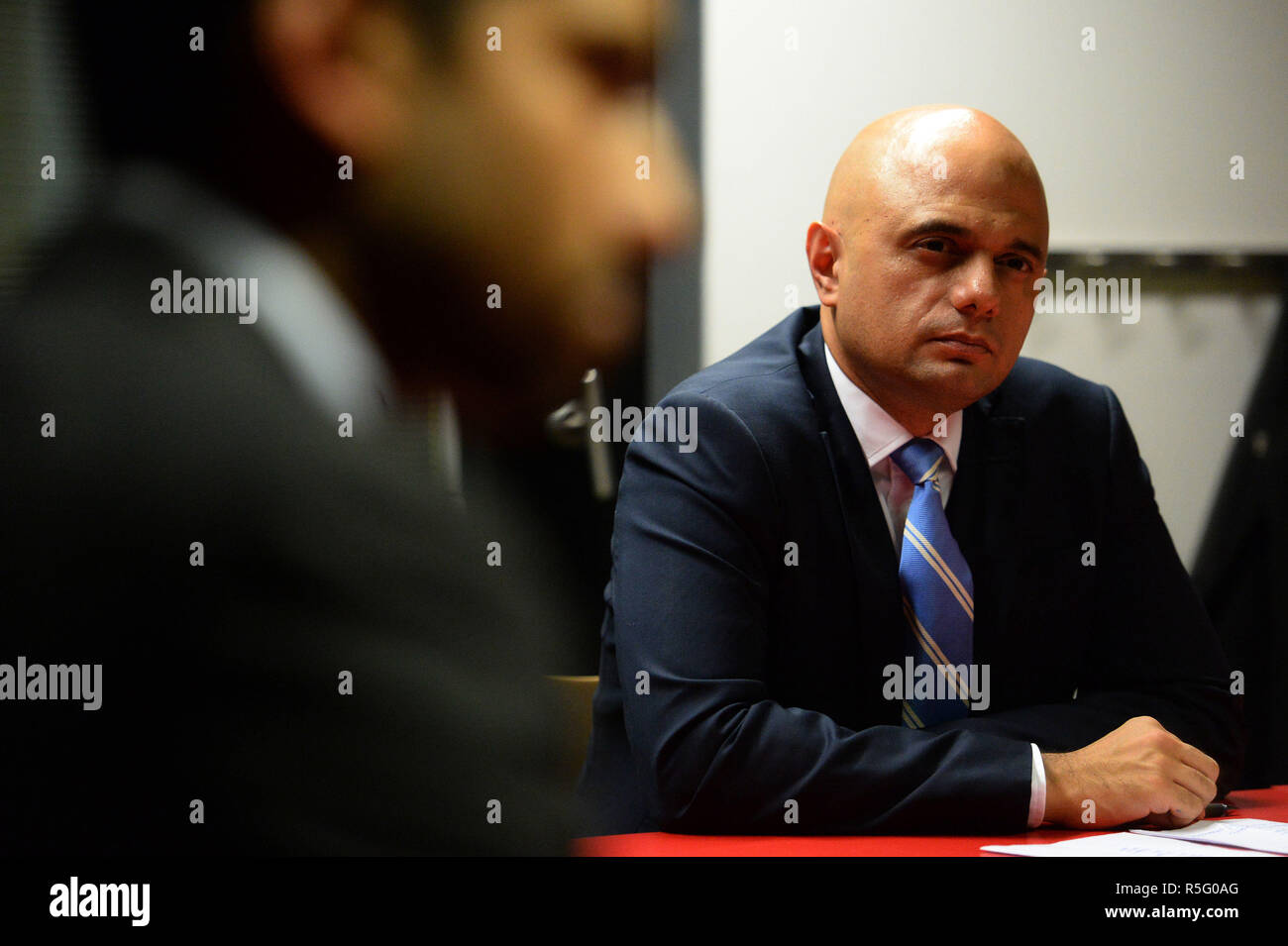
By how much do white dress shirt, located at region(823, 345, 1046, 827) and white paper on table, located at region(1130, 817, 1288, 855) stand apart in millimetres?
467

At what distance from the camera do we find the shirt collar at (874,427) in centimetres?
156

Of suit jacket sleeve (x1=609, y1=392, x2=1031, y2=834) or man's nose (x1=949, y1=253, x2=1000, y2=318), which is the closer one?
suit jacket sleeve (x1=609, y1=392, x2=1031, y2=834)

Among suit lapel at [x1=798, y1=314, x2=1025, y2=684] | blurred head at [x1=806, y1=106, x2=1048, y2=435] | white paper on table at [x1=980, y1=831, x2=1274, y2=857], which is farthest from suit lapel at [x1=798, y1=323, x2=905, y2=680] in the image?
white paper on table at [x1=980, y1=831, x2=1274, y2=857]

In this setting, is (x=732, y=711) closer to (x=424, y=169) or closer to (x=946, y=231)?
(x=946, y=231)

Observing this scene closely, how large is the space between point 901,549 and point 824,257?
46 cm

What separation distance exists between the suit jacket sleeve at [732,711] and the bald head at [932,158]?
40 cm

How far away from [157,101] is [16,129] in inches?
7.9

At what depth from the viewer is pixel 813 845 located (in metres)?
1.14

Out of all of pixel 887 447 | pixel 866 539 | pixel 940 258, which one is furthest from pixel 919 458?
pixel 940 258

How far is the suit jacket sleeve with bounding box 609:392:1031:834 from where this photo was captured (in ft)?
4.03

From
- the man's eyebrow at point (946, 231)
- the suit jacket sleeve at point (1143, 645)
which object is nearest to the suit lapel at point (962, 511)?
the suit jacket sleeve at point (1143, 645)

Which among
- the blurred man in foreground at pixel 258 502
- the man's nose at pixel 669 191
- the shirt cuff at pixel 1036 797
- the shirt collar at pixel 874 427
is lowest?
the shirt cuff at pixel 1036 797

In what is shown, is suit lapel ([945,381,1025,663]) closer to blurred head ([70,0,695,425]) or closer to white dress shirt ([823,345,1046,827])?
white dress shirt ([823,345,1046,827])

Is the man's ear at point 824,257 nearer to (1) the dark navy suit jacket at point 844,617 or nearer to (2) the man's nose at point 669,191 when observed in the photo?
(1) the dark navy suit jacket at point 844,617
